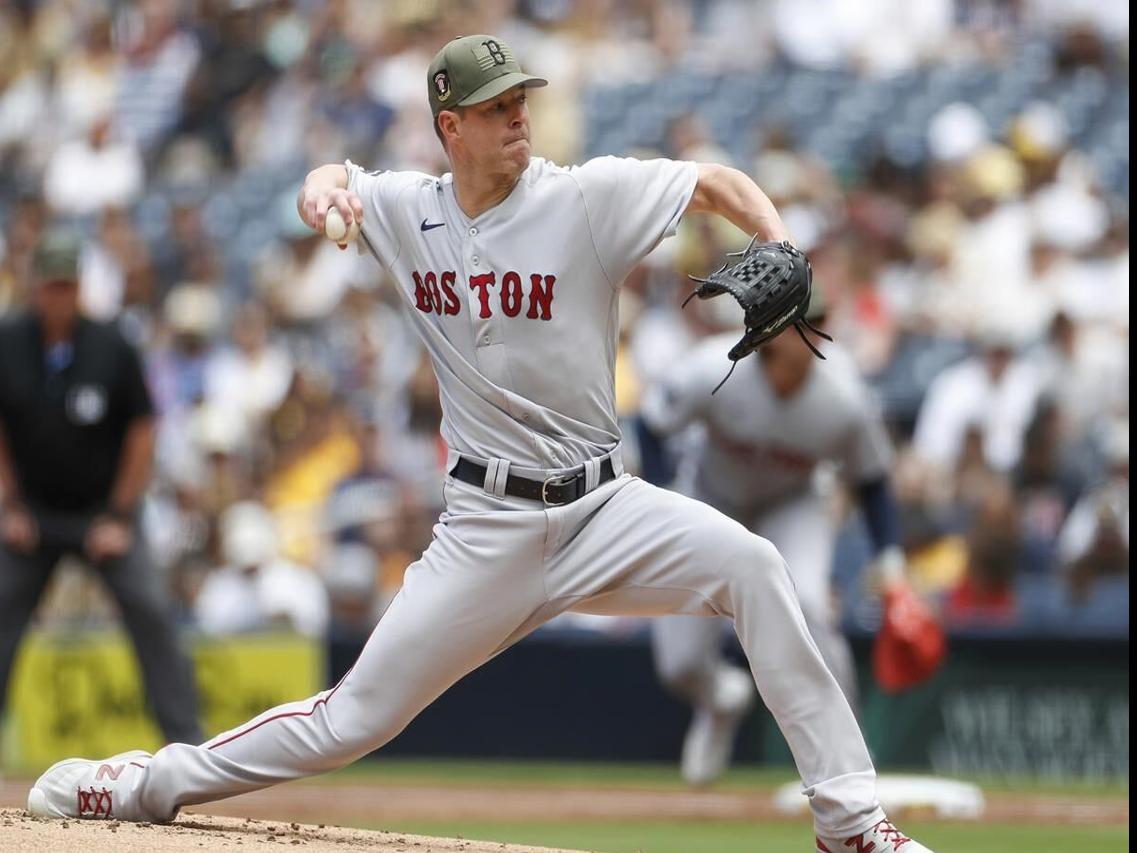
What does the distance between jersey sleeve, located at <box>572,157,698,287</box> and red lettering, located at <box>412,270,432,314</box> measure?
1.53 feet

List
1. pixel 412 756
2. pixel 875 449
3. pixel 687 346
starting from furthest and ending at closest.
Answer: pixel 687 346 → pixel 412 756 → pixel 875 449

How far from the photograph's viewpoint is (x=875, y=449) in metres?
8.05

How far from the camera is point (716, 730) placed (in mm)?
9305

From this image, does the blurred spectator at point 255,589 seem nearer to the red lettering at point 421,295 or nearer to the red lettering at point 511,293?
the red lettering at point 421,295

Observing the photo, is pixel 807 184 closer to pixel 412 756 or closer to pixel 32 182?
pixel 412 756

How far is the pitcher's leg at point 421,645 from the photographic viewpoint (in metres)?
4.82

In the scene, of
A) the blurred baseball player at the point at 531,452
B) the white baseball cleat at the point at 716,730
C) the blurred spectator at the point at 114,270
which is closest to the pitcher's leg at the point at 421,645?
the blurred baseball player at the point at 531,452

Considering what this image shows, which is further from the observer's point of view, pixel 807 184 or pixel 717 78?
pixel 717 78

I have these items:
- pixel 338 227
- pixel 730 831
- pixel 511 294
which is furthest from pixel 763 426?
pixel 338 227

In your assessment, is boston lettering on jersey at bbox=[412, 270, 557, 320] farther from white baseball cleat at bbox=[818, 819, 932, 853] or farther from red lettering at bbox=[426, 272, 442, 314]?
white baseball cleat at bbox=[818, 819, 932, 853]

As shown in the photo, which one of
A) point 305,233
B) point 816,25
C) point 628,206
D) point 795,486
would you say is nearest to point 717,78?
point 816,25

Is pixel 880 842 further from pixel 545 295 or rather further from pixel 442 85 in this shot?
pixel 442 85

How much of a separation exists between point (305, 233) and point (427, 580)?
10.1m

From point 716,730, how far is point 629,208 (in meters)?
4.91
